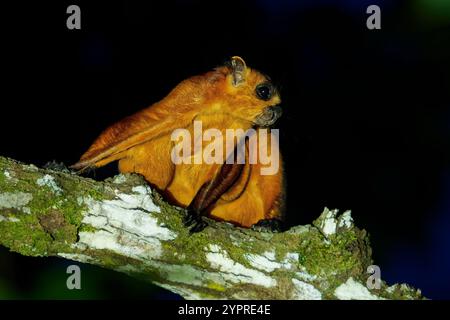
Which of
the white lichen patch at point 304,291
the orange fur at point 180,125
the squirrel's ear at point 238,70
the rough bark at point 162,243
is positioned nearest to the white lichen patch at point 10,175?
the rough bark at point 162,243

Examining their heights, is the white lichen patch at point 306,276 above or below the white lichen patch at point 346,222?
below

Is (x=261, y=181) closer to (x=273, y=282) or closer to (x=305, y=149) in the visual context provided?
(x=305, y=149)

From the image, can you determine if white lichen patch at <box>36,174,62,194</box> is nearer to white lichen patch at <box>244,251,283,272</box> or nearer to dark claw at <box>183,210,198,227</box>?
dark claw at <box>183,210,198,227</box>

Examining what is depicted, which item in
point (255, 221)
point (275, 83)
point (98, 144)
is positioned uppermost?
point (275, 83)

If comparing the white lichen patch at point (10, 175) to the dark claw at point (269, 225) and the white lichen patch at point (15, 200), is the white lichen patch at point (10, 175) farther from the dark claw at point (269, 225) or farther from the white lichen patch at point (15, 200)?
the dark claw at point (269, 225)

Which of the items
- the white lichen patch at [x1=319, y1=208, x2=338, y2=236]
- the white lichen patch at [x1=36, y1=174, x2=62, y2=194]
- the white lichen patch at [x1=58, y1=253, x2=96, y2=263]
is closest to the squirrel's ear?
the white lichen patch at [x1=319, y1=208, x2=338, y2=236]

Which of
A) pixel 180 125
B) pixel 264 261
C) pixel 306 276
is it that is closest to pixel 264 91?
pixel 180 125

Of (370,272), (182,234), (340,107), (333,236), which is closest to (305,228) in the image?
(333,236)
